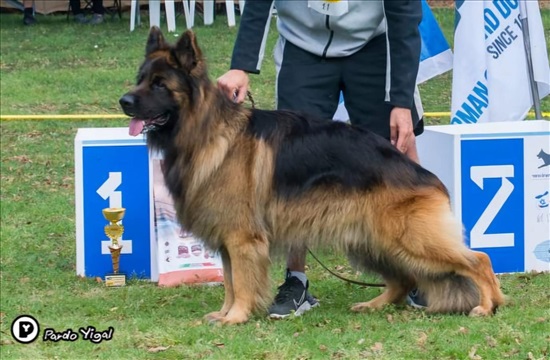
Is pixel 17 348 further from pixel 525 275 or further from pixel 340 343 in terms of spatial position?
pixel 525 275

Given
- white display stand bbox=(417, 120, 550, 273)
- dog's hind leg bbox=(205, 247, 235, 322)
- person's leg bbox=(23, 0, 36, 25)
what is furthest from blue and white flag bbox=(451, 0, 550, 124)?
person's leg bbox=(23, 0, 36, 25)

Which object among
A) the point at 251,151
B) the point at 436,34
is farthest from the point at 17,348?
the point at 436,34

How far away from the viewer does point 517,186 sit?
19.6 ft

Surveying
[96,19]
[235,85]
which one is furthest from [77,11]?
[235,85]

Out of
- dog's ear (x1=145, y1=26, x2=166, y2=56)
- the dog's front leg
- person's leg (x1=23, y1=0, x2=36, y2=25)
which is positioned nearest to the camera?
dog's ear (x1=145, y1=26, x2=166, y2=56)

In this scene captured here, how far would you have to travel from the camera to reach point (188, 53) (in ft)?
15.4

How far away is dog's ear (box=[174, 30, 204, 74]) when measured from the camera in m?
4.66

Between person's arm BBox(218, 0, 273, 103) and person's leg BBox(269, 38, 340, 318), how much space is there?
0.18 meters

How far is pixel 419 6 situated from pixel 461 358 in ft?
6.26

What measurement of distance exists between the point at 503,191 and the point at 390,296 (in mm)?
1117

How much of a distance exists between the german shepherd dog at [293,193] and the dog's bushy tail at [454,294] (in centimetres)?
1

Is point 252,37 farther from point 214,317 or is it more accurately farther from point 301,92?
point 214,317

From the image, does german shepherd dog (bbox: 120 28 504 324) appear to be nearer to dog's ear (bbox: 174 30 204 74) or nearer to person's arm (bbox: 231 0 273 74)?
dog's ear (bbox: 174 30 204 74)

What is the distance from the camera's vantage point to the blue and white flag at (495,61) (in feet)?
25.3
